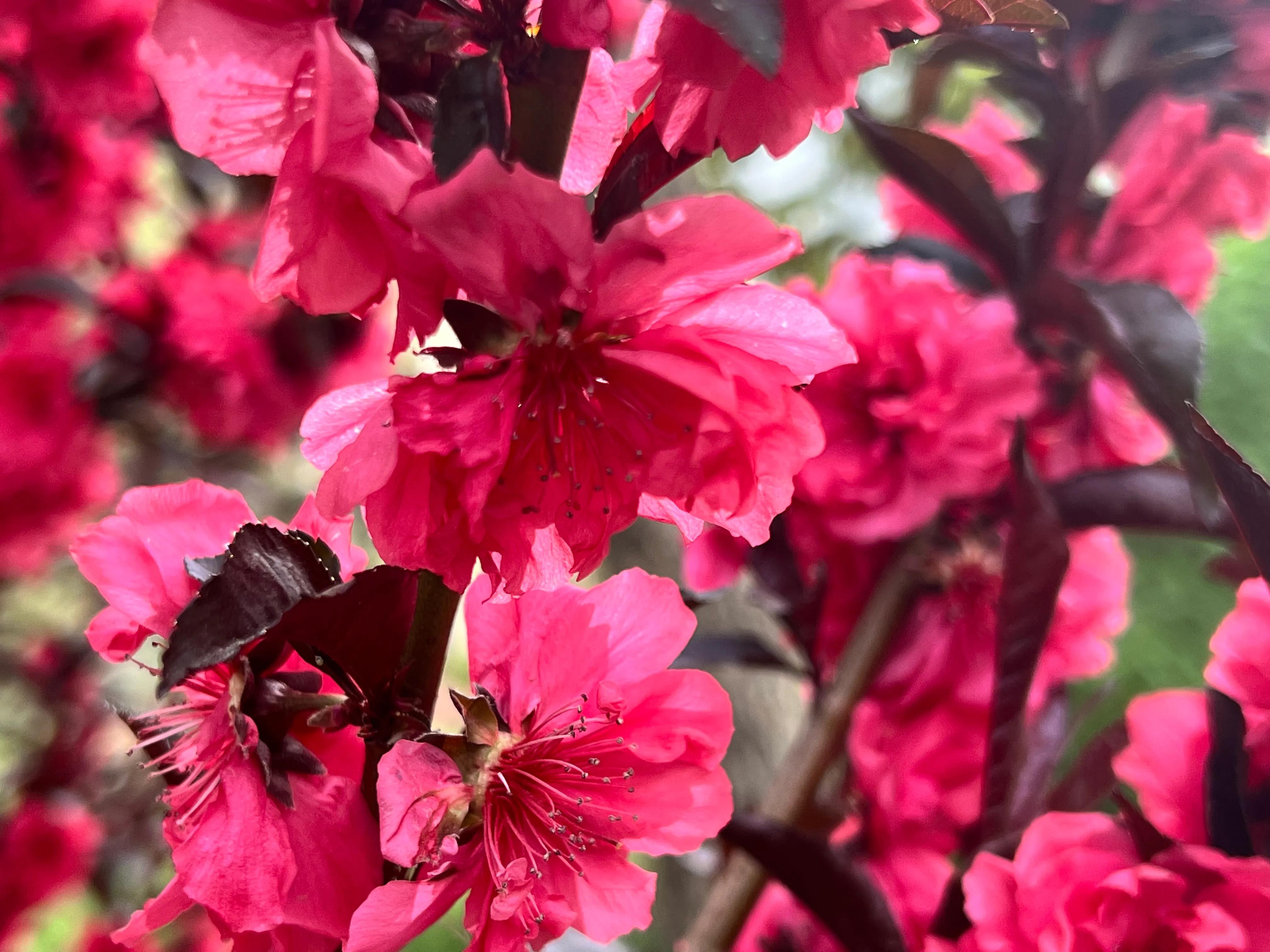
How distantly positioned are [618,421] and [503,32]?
0.41ft

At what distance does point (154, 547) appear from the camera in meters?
0.33

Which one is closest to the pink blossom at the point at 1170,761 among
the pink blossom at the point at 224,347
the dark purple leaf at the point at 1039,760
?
the dark purple leaf at the point at 1039,760

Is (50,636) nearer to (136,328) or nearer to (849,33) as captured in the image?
(136,328)

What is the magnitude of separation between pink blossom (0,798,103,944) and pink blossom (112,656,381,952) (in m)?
1.09

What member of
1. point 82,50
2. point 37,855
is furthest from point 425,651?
point 37,855

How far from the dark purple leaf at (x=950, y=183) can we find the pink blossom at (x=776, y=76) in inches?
10.7

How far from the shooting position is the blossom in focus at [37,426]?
43.0 inches

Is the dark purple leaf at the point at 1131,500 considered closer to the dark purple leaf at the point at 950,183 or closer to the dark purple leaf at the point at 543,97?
the dark purple leaf at the point at 950,183

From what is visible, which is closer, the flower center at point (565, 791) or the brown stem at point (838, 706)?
the flower center at point (565, 791)

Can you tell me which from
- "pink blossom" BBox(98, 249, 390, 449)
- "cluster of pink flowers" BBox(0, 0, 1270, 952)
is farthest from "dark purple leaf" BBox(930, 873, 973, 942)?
"pink blossom" BBox(98, 249, 390, 449)

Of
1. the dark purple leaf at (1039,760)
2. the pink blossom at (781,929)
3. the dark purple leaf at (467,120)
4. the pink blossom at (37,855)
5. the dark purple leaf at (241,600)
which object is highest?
the dark purple leaf at (467,120)

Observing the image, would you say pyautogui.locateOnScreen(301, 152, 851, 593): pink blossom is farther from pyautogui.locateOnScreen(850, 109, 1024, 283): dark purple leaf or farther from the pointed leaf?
pyautogui.locateOnScreen(850, 109, 1024, 283): dark purple leaf

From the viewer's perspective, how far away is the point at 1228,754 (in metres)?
0.38

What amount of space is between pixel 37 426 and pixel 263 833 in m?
1.03
